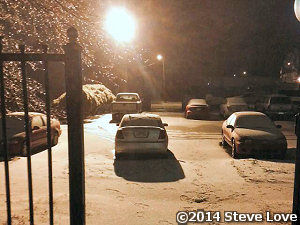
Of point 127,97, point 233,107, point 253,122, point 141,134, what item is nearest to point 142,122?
point 141,134

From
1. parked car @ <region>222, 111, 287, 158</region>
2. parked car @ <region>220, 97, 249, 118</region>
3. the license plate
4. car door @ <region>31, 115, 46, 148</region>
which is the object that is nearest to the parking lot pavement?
parked car @ <region>222, 111, 287, 158</region>

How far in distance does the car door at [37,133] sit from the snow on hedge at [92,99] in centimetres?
846

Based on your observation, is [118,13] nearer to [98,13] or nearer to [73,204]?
[98,13]

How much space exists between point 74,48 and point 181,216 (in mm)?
3735

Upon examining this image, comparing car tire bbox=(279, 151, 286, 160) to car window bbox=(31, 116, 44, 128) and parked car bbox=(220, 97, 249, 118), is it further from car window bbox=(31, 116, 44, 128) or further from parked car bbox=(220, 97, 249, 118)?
parked car bbox=(220, 97, 249, 118)

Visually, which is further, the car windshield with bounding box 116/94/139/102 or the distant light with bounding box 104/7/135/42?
the car windshield with bounding box 116/94/139/102

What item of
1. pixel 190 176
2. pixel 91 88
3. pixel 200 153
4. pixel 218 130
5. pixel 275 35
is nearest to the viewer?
pixel 190 176

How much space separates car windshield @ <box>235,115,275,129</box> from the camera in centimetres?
1112

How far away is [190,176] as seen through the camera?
8109mm

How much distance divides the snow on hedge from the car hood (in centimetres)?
1214

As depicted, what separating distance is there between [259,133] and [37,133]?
7.63 metres

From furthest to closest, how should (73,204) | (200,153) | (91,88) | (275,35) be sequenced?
(275,35) → (91,88) → (200,153) → (73,204)

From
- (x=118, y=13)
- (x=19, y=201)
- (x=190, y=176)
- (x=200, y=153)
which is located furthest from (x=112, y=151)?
(x=118, y=13)

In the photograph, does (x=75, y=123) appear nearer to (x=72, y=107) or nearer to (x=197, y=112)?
(x=72, y=107)
